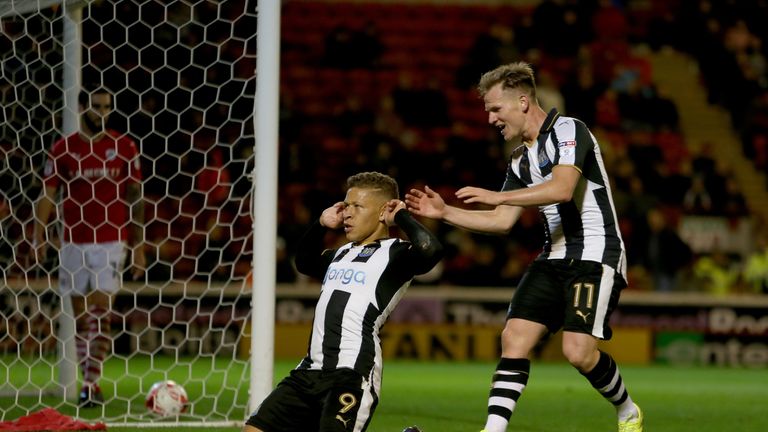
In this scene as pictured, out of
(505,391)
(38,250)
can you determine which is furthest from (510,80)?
(38,250)

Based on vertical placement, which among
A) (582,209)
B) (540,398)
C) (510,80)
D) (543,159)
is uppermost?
(510,80)

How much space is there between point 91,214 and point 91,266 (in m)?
0.30

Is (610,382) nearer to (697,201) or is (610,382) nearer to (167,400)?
(167,400)

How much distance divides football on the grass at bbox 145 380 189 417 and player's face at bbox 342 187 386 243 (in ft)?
6.13

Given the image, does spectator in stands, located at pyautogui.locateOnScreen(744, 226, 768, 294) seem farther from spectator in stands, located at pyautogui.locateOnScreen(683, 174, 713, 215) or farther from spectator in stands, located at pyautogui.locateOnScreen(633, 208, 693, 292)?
spectator in stands, located at pyautogui.locateOnScreen(683, 174, 713, 215)

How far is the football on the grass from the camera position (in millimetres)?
5965

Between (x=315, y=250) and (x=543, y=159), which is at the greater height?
(x=543, y=159)

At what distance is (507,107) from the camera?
16.1 ft

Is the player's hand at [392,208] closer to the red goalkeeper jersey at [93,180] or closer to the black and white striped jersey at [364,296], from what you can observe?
the black and white striped jersey at [364,296]

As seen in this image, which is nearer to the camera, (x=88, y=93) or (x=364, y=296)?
(x=364, y=296)

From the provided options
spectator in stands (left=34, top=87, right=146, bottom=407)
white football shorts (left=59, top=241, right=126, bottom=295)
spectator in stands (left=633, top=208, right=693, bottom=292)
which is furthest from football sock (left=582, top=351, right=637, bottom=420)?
spectator in stands (left=633, top=208, right=693, bottom=292)

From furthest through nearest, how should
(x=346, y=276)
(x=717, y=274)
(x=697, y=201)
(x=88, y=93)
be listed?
(x=697, y=201) < (x=717, y=274) < (x=88, y=93) < (x=346, y=276)

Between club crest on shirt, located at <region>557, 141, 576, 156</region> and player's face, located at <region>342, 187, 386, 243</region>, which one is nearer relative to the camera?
player's face, located at <region>342, 187, 386, 243</region>

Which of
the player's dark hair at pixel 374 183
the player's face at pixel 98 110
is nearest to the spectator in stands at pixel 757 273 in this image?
the player's face at pixel 98 110
